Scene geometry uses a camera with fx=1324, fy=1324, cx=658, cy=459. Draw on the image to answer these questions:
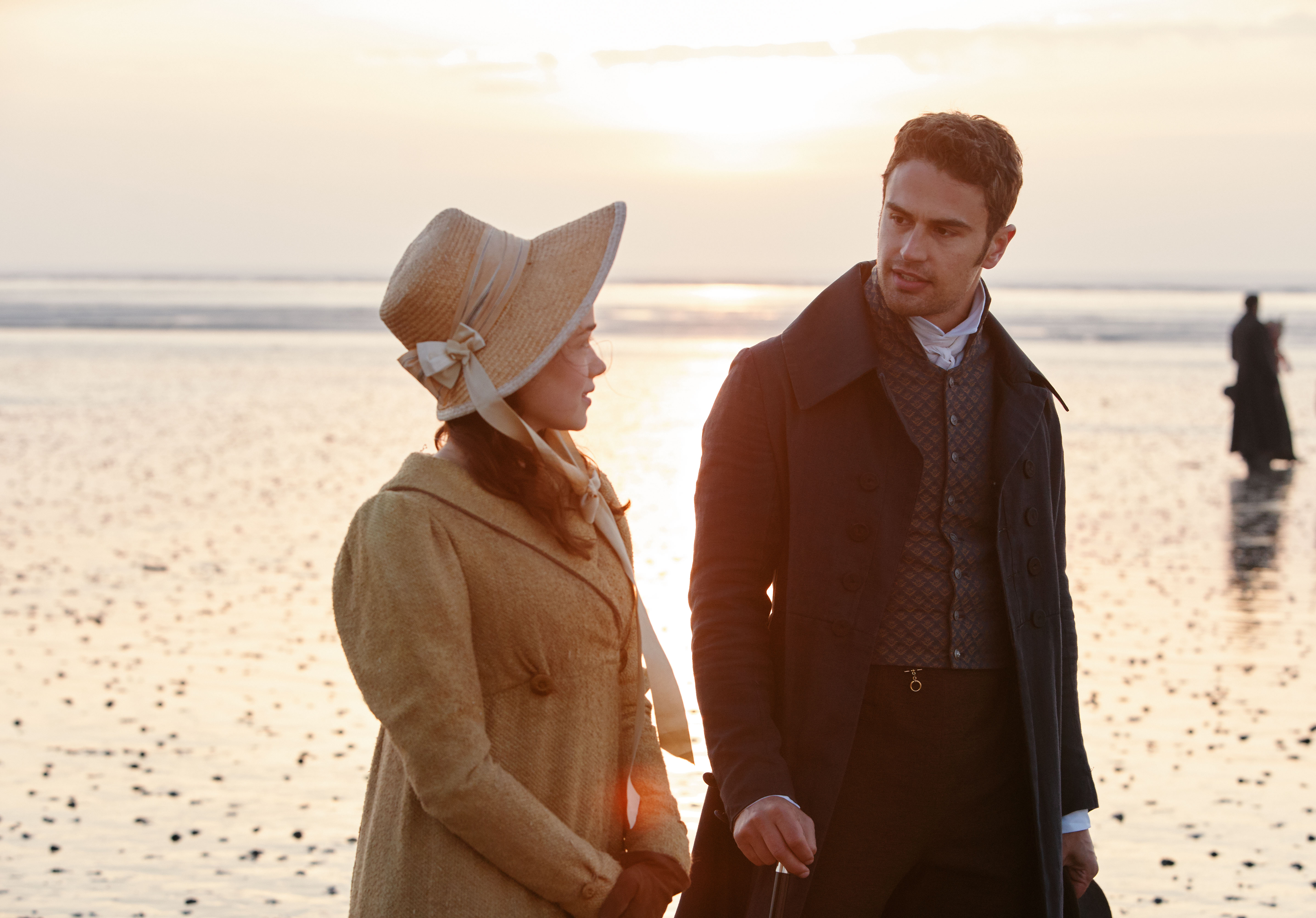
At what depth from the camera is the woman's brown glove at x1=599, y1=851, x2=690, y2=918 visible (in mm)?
2293

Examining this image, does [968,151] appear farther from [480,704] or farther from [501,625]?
[480,704]

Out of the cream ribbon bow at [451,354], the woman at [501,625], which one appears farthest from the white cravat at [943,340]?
the cream ribbon bow at [451,354]

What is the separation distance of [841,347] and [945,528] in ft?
1.40

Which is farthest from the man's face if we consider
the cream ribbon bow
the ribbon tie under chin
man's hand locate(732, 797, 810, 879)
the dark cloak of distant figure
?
the dark cloak of distant figure

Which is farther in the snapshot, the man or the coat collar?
the coat collar

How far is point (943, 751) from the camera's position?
8.54ft

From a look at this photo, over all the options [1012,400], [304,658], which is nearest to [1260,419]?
[304,658]

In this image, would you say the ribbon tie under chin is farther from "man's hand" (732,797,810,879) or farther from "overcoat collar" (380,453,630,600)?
"man's hand" (732,797,810,879)

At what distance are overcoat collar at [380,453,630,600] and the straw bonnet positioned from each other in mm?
105

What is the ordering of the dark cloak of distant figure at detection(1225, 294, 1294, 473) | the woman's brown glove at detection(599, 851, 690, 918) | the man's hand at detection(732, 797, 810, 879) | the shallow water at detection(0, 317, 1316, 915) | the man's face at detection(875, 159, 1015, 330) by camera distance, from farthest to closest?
the dark cloak of distant figure at detection(1225, 294, 1294, 473) < the shallow water at detection(0, 317, 1316, 915) < the man's face at detection(875, 159, 1015, 330) < the man's hand at detection(732, 797, 810, 879) < the woman's brown glove at detection(599, 851, 690, 918)

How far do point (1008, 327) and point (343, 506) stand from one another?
36.8 meters

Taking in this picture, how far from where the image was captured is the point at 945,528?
2664mm

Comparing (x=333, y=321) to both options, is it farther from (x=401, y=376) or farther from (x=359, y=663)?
(x=359, y=663)

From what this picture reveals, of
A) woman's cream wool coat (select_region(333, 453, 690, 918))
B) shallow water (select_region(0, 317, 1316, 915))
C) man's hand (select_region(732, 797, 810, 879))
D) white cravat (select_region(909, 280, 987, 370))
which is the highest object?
white cravat (select_region(909, 280, 987, 370))
